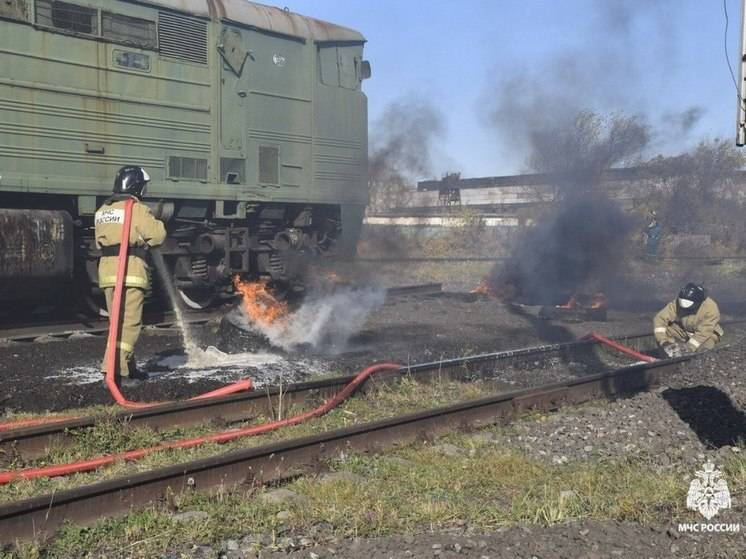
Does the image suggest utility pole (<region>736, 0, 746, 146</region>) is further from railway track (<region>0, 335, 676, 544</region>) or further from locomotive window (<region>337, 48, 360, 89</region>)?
locomotive window (<region>337, 48, 360, 89</region>)

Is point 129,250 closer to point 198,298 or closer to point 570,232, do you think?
point 198,298

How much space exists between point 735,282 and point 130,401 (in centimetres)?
1739

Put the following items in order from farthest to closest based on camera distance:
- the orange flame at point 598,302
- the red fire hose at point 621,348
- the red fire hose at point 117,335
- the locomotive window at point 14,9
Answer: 1. the orange flame at point 598,302
2. the red fire hose at point 621,348
3. the locomotive window at point 14,9
4. the red fire hose at point 117,335

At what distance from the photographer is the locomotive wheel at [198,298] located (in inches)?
432

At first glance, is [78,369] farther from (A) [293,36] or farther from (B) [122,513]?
(A) [293,36]

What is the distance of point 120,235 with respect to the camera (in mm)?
6730

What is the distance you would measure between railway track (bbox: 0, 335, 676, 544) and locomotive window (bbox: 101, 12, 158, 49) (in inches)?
220

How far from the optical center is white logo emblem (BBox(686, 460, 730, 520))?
4.14 metres

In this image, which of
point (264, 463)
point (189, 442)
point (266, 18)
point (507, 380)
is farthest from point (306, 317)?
point (264, 463)

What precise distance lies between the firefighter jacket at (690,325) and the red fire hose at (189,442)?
458 centimetres

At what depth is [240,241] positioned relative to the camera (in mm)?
11273

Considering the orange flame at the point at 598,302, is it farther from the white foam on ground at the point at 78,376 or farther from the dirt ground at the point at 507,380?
the white foam on ground at the point at 78,376

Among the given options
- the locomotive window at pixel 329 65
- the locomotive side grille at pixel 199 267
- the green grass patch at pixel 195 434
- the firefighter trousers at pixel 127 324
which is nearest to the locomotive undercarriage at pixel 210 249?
the locomotive side grille at pixel 199 267

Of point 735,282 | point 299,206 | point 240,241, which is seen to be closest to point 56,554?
point 240,241
